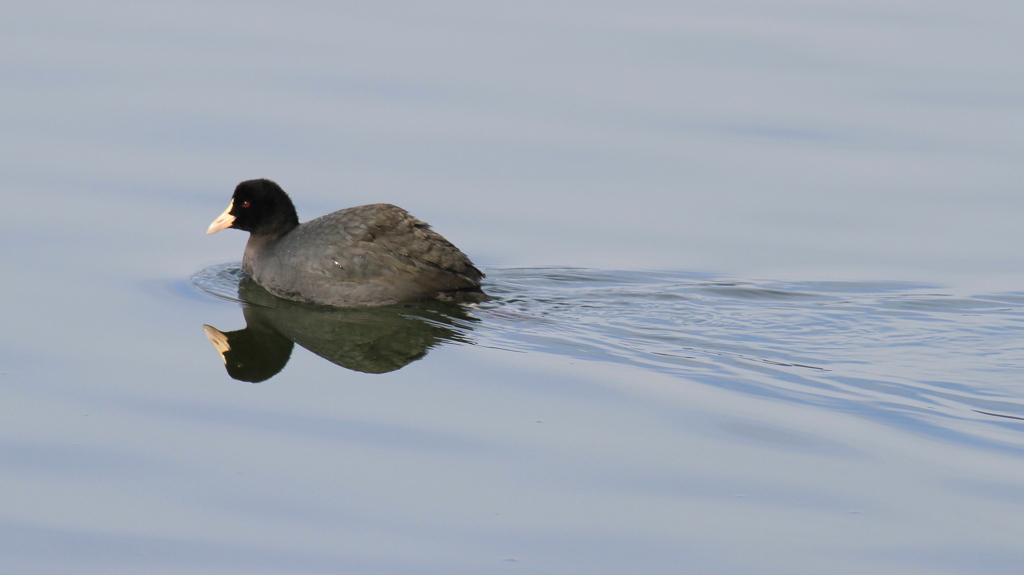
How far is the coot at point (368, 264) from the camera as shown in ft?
31.1

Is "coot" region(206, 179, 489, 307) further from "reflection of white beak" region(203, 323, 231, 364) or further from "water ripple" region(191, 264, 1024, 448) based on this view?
"reflection of white beak" region(203, 323, 231, 364)

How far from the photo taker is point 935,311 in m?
9.28

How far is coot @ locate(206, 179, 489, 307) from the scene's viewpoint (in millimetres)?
9492

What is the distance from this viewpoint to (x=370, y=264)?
9.49 metres

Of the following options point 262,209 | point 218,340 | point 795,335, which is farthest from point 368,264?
point 795,335

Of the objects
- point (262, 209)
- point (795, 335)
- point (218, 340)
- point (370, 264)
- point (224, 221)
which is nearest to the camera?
point (218, 340)

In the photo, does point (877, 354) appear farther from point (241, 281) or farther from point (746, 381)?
point (241, 281)

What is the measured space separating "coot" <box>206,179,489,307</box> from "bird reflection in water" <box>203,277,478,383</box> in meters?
0.10

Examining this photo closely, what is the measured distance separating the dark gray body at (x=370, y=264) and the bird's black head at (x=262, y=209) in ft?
1.20

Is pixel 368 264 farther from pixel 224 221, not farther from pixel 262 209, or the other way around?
pixel 224 221

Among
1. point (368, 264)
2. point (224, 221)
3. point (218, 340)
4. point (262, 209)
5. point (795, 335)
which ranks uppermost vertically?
point (262, 209)

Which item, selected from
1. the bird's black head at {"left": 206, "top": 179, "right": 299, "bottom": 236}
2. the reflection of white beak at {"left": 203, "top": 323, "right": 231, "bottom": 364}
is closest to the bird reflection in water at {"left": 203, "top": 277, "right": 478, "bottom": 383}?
the reflection of white beak at {"left": 203, "top": 323, "right": 231, "bottom": 364}

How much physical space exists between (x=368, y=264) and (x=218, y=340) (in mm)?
1422

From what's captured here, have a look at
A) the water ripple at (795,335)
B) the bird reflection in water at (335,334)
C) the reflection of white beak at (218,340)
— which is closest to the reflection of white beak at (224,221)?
the water ripple at (795,335)
